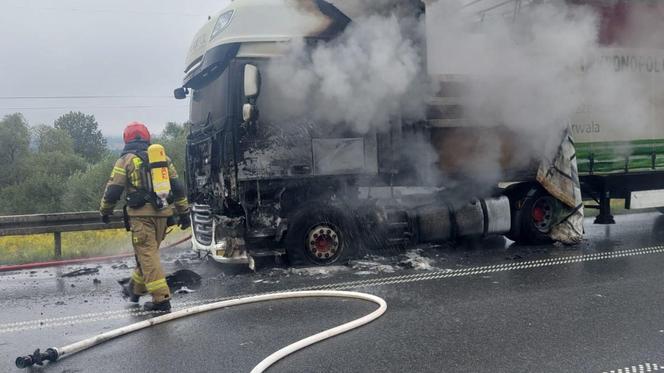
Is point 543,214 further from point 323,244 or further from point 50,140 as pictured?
point 50,140

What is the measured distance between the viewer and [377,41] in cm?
678

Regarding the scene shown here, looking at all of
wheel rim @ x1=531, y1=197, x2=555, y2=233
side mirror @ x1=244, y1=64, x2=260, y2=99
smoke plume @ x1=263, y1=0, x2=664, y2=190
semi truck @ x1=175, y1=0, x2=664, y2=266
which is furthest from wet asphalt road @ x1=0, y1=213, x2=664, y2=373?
side mirror @ x1=244, y1=64, x2=260, y2=99

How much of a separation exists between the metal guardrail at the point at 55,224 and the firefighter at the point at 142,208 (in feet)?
11.3

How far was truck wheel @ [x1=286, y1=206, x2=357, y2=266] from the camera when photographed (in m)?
6.76

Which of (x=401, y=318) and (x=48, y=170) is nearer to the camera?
(x=401, y=318)

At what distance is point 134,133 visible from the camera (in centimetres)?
552

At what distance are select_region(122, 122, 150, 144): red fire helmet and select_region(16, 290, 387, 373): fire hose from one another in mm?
1767

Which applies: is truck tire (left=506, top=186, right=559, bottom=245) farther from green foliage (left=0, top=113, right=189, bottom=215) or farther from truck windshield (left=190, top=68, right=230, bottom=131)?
green foliage (left=0, top=113, right=189, bottom=215)

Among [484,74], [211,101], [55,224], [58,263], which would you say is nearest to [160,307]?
[211,101]

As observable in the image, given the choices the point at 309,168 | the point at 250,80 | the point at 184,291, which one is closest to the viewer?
the point at 184,291

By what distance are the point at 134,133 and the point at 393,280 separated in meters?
3.13

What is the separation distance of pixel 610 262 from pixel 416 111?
3012mm

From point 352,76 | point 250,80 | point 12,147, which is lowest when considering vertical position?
point 250,80

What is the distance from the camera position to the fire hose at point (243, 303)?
150 inches
